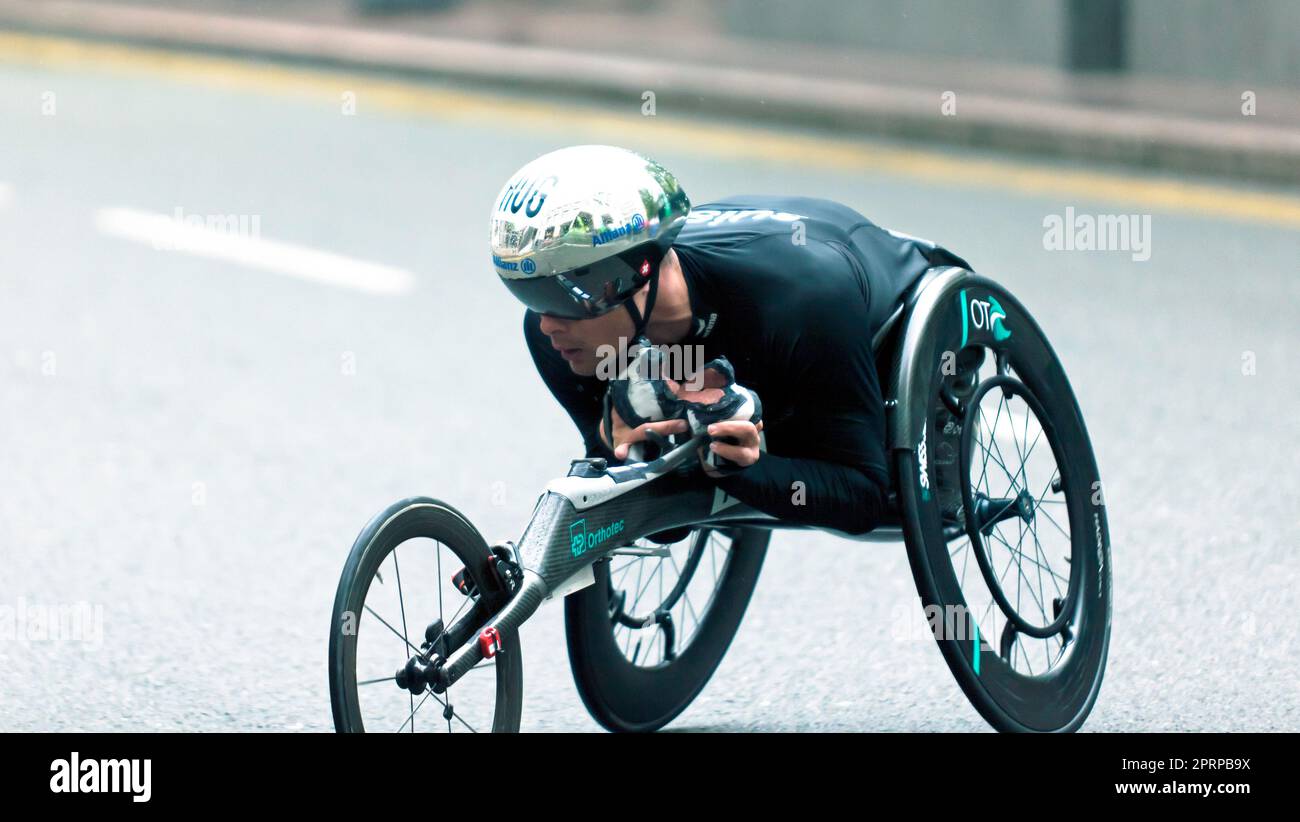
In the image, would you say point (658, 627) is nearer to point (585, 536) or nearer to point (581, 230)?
point (585, 536)

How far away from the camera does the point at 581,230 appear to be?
152 inches

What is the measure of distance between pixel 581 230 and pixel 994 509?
1263 millimetres

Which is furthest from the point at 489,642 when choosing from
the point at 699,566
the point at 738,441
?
the point at 699,566

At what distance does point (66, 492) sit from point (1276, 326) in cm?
449

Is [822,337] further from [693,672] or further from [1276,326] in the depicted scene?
[1276,326]

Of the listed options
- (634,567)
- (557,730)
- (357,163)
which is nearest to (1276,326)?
(634,567)

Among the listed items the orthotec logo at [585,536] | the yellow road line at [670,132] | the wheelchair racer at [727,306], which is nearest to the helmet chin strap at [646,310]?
the wheelchair racer at [727,306]

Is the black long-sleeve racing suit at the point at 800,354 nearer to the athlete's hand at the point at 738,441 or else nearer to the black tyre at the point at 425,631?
the athlete's hand at the point at 738,441

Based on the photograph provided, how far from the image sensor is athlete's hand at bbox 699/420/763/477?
396cm

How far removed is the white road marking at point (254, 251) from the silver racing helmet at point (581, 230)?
513cm

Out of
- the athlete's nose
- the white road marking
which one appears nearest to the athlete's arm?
the athlete's nose

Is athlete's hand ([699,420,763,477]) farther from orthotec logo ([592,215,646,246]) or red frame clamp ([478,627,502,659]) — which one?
red frame clamp ([478,627,502,659])

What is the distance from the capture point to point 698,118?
1206cm

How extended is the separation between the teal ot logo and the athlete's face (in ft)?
2.56
